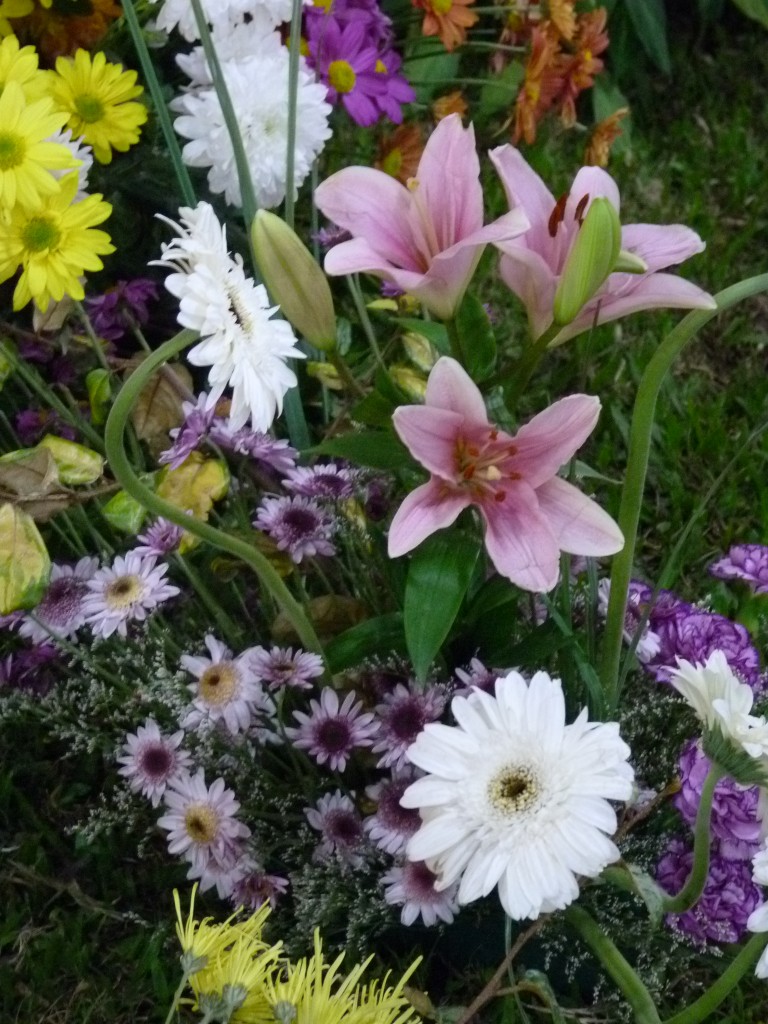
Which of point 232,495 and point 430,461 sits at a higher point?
point 430,461

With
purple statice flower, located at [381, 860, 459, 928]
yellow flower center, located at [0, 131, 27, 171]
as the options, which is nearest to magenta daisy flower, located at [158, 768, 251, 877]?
purple statice flower, located at [381, 860, 459, 928]

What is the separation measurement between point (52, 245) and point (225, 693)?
35 cm

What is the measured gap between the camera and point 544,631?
72 centimetres

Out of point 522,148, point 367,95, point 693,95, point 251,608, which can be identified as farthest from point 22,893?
point 693,95

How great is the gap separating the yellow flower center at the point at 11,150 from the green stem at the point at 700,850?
59cm

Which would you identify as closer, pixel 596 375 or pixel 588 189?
pixel 588 189

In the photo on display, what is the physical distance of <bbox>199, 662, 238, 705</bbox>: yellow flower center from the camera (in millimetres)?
738

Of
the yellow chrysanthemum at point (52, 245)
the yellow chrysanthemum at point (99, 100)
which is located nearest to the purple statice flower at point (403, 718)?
the yellow chrysanthemum at point (52, 245)

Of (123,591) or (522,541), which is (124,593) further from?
(522,541)

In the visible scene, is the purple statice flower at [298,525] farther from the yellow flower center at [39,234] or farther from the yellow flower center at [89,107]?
the yellow flower center at [89,107]

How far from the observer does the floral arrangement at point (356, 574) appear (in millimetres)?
543

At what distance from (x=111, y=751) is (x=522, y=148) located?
3.50ft

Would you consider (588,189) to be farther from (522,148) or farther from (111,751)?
(522,148)

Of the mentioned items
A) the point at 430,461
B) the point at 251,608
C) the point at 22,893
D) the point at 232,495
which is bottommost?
the point at 22,893
